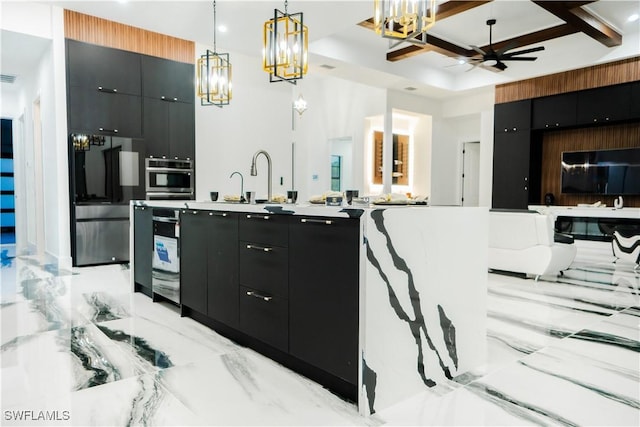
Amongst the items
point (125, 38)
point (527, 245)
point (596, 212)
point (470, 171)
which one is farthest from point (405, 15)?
point (470, 171)

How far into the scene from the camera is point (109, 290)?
13.4 ft

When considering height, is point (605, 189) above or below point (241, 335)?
above

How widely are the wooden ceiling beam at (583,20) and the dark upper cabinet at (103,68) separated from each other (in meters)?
5.53

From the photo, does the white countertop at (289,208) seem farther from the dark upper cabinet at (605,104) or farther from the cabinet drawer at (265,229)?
the dark upper cabinet at (605,104)

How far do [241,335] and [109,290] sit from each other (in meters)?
2.20

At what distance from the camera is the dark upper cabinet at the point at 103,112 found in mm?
5406

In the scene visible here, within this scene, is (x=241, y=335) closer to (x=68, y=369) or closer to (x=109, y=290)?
(x=68, y=369)

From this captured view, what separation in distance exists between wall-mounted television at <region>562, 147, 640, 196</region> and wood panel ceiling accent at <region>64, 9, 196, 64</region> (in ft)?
23.7

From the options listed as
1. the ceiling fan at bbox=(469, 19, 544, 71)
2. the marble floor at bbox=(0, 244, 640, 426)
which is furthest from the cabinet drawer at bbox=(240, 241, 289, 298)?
the ceiling fan at bbox=(469, 19, 544, 71)

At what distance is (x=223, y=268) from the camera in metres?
2.65

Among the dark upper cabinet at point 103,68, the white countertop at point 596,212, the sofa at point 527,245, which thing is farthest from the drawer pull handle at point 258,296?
the white countertop at point 596,212

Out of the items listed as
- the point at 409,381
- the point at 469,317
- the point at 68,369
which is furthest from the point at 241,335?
the point at 469,317

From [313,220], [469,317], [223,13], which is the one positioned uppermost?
[223,13]

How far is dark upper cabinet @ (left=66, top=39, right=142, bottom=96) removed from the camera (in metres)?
5.36
